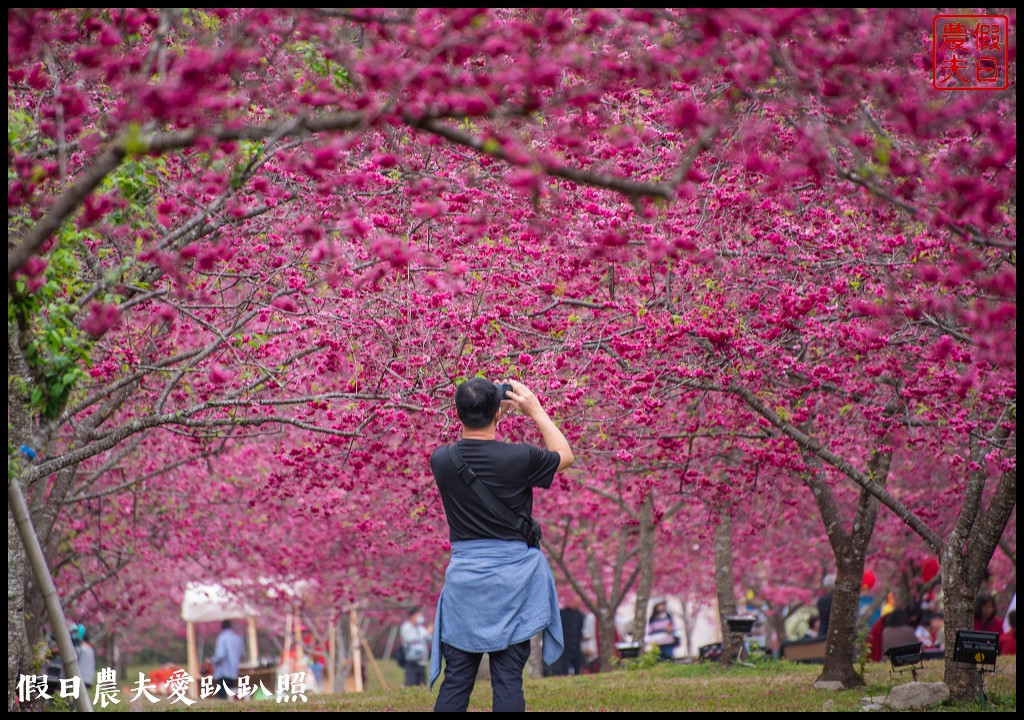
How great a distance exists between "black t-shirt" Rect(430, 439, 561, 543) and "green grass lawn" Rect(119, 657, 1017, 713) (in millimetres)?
4639

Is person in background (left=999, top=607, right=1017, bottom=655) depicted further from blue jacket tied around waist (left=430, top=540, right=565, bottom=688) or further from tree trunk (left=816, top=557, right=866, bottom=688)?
blue jacket tied around waist (left=430, top=540, right=565, bottom=688)

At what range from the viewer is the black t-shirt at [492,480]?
5.59 metres

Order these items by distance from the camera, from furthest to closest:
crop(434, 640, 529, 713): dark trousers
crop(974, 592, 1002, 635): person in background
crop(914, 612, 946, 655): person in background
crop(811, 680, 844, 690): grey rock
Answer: crop(914, 612, 946, 655): person in background, crop(974, 592, 1002, 635): person in background, crop(811, 680, 844, 690): grey rock, crop(434, 640, 529, 713): dark trousers

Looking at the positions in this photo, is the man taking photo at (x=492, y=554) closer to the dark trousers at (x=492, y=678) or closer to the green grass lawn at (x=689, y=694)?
the dark trousers at (x=492, y=678)

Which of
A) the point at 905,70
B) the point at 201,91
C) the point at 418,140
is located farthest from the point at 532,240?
the point at 201,91

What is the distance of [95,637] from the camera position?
30.0m

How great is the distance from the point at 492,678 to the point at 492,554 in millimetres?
588

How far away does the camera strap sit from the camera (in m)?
5.59

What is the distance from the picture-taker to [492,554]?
18.5ft

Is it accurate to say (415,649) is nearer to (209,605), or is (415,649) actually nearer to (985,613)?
(209,605)

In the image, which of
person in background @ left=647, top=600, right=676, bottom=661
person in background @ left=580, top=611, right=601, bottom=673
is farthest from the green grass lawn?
person in background @ left=580, top=611, right=601, bottom=673

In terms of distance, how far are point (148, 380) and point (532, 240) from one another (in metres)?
5.22

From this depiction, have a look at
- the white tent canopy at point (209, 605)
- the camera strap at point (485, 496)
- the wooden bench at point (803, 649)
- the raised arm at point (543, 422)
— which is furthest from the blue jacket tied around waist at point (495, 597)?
the white tent canopy at point (209, 605)

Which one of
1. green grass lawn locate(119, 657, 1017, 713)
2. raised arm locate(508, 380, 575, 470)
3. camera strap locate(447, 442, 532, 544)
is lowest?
green grass lawn locate(119, 657, 1017, 713)
